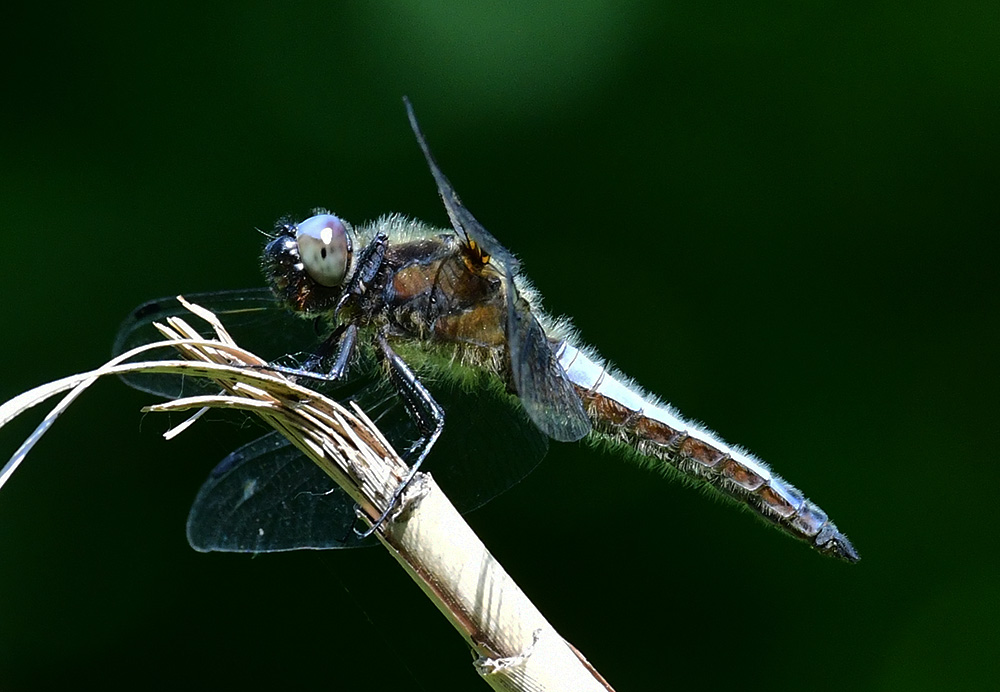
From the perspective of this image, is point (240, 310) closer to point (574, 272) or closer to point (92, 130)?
point (92, 130)

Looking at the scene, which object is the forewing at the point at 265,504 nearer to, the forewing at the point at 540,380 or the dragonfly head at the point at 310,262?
the dragonfly head at the point at 310,262

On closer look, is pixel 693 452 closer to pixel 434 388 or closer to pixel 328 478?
pixel 434 388

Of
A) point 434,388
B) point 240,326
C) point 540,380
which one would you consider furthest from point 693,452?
point 240,326

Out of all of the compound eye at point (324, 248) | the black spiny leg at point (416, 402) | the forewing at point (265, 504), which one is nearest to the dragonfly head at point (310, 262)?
the compound eye at point (324, 248)

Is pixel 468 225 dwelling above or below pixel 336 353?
above

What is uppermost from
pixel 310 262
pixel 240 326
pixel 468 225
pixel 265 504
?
pixel 468 225

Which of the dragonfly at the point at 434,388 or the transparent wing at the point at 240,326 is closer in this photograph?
the dragonfly at the point at 434,388
